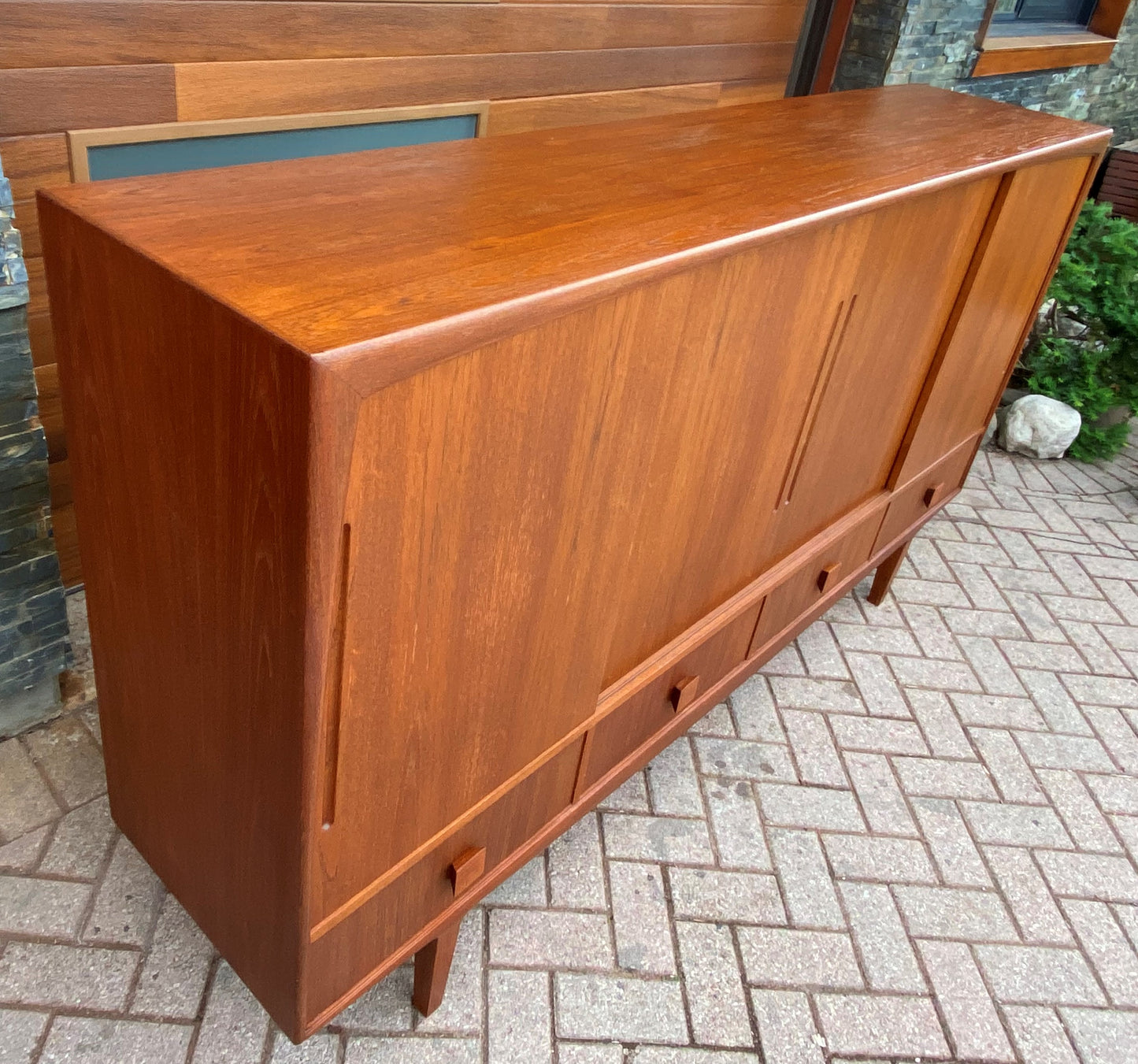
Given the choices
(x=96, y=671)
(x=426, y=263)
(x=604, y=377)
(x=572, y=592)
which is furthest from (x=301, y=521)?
(x=96, y=671)

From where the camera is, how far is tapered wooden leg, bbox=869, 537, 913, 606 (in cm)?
325

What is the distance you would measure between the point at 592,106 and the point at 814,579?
166cm

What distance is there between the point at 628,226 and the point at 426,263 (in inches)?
14.6

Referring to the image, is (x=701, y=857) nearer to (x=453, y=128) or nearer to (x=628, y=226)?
(x=628, y=226)

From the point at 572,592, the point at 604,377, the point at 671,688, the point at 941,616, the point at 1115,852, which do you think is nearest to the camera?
the point at 604,377

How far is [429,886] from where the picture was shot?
5.70ft

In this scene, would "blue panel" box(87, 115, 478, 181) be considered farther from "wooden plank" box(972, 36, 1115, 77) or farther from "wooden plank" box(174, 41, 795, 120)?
"wooden plank" box(972, 36, 1115, 77)

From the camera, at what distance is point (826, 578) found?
272cm

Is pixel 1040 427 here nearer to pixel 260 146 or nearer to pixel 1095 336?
pixel 1095 336

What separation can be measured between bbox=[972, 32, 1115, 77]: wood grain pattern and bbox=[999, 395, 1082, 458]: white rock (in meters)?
1.57

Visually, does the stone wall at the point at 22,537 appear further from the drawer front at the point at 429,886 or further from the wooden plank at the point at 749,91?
the wooden plank at the point at 749,91

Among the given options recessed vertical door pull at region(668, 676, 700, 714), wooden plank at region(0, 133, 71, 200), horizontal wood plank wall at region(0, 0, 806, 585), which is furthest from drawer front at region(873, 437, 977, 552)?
wooden plank at region(0, 133, 71, 200)

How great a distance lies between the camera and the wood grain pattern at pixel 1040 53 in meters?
4.63

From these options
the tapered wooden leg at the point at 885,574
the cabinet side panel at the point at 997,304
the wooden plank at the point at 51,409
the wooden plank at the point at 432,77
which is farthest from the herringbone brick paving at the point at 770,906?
the wooden plank at the point at 432,77
